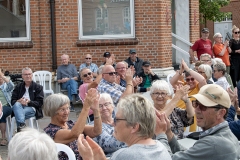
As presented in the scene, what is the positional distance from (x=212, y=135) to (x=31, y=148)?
1.65 metres

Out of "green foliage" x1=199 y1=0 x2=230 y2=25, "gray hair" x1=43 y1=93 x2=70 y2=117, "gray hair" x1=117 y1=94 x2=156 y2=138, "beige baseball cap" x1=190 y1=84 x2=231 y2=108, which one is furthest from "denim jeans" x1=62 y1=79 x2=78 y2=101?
"green foliage" x1=199 y1=0 x2=230 y2=25

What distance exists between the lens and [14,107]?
30.5ft

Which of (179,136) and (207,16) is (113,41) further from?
(207,16)

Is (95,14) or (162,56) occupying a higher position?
(95,14)

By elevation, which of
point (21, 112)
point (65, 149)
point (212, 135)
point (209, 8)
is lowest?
point (21, 112)

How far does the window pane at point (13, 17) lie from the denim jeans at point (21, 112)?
435 centimetres

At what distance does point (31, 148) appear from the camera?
3039 millimetres

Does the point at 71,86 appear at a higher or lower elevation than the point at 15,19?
lower

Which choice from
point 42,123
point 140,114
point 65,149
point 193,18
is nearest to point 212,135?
point 140,114

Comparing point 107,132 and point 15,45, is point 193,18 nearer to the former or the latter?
point 15,45

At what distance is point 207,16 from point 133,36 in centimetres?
1098

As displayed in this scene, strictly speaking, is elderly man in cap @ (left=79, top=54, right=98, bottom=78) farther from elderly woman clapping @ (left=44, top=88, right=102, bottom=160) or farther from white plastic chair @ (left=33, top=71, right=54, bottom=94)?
elderly woman clapping @ (left=44, top=88, right=102, bottom=160)

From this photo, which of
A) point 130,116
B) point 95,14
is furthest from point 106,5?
point 130,116

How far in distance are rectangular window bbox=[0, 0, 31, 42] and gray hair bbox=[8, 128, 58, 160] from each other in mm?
10323
